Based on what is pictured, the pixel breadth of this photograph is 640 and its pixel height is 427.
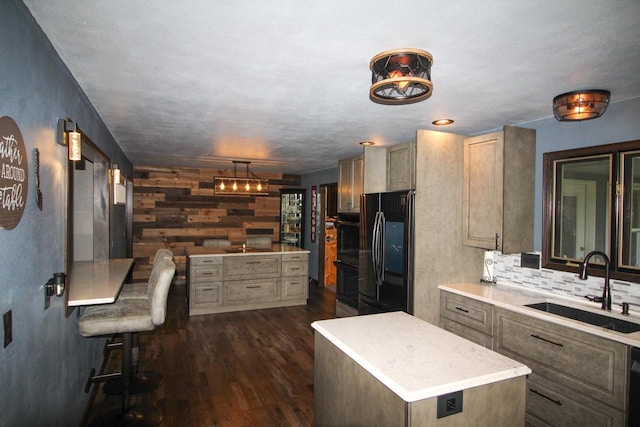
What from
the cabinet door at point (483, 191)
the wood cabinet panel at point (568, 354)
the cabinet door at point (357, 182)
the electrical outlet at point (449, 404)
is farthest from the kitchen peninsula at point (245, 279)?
the electrical outlet at point (449, 404)

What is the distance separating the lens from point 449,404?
1.43 meters

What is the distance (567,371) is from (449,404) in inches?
57.5

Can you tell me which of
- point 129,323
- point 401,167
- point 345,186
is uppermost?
point 401,167

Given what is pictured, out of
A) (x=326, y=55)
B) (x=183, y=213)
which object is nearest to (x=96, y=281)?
(x=326, y=55)

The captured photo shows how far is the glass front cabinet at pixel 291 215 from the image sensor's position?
8.25 m

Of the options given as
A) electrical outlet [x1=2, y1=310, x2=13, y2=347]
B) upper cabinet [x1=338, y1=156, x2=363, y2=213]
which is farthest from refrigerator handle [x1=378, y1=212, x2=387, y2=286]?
electrical outlet [x1=2, y1=310, x2=13, y2=347]

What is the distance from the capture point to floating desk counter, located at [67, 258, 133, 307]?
7.52 ft

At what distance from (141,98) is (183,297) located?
4457 millimetres

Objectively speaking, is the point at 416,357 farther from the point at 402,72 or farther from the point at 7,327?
the point at 7,327

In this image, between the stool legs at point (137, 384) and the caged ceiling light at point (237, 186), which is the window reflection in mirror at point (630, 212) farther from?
the caged ceiling light at point (237, 186)

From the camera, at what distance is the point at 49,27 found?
166 centimetres

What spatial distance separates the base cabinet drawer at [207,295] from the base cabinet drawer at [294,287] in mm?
988

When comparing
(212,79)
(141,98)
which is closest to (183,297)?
(141,98)

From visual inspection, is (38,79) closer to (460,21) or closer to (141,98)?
(141,98)
